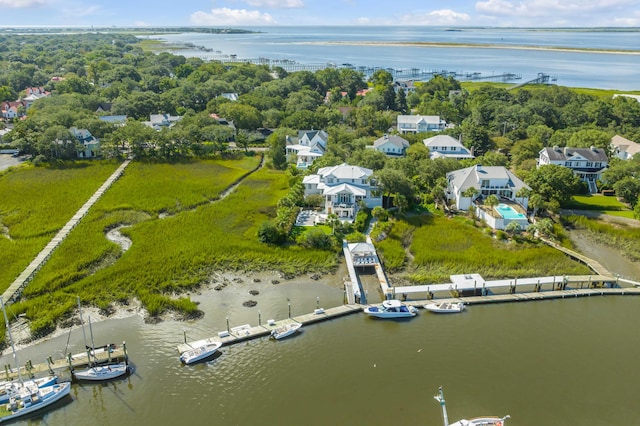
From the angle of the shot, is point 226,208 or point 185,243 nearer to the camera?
point 185,243

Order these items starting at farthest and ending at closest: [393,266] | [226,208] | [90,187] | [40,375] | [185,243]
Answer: [90,187] → [226,208] → [185,243] → [393,266] → [40,375]

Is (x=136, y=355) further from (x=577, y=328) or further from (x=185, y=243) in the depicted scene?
(x=577, y=328)

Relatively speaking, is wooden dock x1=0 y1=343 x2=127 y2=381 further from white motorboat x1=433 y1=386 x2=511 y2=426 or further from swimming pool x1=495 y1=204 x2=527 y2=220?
swimming pool x1=495 y1=204 x2=527 y2=220

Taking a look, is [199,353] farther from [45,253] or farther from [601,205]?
[601,205]

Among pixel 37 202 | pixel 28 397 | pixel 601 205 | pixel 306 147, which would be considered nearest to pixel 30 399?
pixel 28 397

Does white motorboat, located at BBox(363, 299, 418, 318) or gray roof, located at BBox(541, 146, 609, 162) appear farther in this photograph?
gray roof, located at BBox(541, 146, 609, 162)

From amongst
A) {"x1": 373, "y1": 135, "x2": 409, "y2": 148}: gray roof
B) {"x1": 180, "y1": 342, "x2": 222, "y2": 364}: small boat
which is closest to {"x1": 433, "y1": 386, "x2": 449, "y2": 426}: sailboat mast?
{"x1": 180, "y1": 342, "x2": 222, "y2": 364}: small boat

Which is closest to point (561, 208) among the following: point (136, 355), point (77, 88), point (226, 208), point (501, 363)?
point (501, 363)
